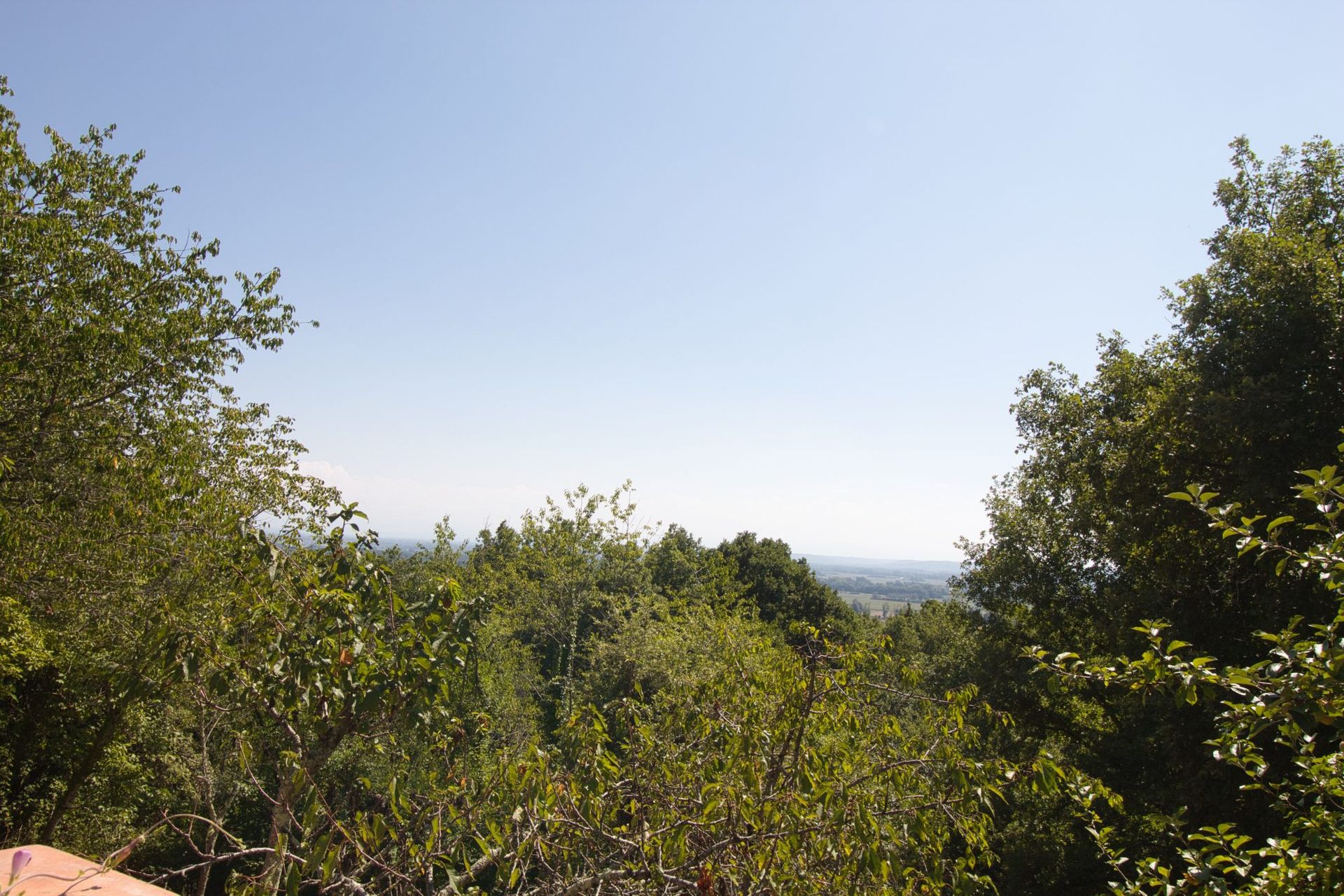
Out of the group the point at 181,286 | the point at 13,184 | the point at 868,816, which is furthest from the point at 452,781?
the point at 13,184

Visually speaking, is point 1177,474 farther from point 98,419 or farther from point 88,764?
point 88,764

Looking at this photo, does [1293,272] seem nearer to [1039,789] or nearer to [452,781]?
[1039,789]

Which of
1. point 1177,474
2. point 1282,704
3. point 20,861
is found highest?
point 1177,474

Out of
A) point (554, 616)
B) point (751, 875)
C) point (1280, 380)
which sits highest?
point (1280, 380)

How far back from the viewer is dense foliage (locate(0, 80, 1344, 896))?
3166 mm

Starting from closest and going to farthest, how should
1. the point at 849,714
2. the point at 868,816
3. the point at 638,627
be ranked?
1. the point at 868,816
2. the point at 849,714
3. the point at 638,627

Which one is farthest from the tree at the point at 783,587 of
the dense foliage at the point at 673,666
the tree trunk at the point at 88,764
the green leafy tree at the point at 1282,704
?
the green leafy tree at the point at 1282,704

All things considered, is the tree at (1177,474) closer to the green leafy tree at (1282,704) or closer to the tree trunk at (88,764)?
the green leafy tree at (1282,704)

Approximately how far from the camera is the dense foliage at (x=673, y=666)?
317 cm

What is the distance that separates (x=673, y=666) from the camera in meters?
18.0

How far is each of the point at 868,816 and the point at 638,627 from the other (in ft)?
63.3

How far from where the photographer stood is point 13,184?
9.22 meters

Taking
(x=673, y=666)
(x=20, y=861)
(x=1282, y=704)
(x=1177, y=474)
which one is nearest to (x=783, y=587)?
(x=673, y=666)

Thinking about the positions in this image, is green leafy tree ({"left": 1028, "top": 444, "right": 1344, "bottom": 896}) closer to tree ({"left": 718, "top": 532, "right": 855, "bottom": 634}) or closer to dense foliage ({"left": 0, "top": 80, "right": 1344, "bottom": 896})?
dense foliage ({"left": 0, "top": 80, "right": 1344, "bottom": 896})
